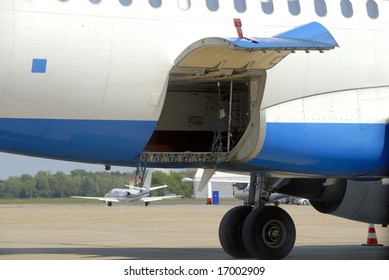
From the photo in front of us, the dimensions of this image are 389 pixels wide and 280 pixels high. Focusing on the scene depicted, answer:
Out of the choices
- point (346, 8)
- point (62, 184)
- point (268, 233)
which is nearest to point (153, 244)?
point (62, 184)

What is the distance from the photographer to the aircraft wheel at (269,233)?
61.1 feet

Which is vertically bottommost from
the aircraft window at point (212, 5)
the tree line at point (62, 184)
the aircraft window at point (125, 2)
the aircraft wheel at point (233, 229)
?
the aircraft wheel at point (233, 229)

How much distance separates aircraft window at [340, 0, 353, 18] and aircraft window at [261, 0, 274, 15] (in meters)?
1.43

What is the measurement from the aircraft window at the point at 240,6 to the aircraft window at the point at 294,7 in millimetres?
898

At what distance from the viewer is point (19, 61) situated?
15.4 meters

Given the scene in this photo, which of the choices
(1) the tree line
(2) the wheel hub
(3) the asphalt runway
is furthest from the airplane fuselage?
(3) the asphalt runway

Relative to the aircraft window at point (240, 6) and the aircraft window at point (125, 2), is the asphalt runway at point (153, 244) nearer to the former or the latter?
the aircraft window at point (240, 6)

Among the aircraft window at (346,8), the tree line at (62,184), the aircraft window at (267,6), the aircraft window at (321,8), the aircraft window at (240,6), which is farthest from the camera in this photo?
the tree line at (62,184)

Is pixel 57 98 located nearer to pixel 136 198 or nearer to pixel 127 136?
pixel 127 136

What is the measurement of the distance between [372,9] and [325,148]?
2.80 meters

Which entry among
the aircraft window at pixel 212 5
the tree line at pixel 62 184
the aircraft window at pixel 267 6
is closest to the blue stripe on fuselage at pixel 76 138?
the tree line at pixel 62 184

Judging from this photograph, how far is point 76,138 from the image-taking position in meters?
16.4

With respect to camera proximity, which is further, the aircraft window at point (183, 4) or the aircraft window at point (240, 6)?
the aircraft window at point (240, 6)

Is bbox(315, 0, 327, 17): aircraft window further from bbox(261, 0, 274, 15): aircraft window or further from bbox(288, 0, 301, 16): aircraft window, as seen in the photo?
bbox(261, 0, 274, 15): aircraft window
